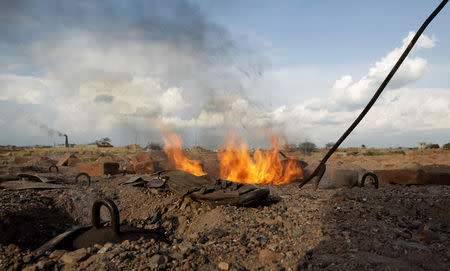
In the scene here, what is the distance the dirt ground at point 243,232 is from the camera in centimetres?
256

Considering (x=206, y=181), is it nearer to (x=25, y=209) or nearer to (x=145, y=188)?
(x=145, y=188)

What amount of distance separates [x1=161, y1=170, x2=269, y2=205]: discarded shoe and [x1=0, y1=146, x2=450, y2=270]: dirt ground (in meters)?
0.14

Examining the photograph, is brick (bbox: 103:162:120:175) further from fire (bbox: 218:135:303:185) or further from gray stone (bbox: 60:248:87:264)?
gray stone (bbox: 60:248:87:264)

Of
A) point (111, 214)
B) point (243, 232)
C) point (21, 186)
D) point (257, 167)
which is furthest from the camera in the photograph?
point (257, 167)

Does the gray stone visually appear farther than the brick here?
No

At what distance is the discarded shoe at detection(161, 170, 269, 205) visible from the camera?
443cm

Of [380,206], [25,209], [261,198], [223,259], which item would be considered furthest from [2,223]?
[380,206]

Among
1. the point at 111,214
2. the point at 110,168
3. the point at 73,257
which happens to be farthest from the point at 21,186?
the point at 110,168

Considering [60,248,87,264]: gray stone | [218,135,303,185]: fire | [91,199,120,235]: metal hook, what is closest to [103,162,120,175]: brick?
[218,135,303,185]: fire

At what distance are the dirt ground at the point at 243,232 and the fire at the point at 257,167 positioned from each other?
9.66 feet

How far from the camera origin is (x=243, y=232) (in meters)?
3.43

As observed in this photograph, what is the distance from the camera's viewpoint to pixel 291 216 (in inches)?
153

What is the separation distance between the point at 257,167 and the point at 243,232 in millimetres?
5005

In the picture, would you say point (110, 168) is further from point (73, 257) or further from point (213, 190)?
point (73, 257)
